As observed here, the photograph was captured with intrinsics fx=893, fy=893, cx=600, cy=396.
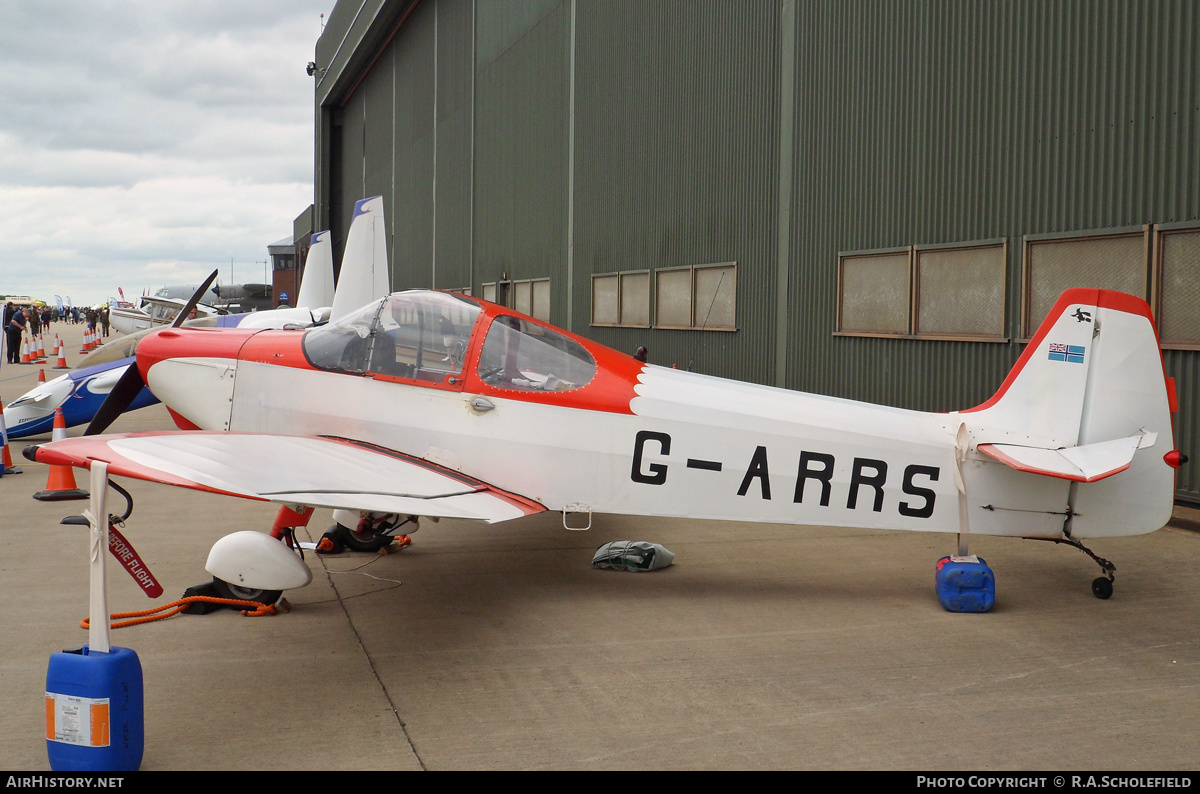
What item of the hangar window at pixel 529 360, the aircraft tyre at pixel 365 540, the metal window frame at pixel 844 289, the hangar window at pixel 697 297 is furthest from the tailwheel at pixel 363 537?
the hangar window at pixel 697 297

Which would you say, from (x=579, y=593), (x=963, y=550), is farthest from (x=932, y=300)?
(x=579, y=593)

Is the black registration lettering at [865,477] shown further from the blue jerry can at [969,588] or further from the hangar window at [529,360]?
the hangar window at [529,360]

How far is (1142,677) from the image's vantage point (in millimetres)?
4250

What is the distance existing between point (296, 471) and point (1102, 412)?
14.8 ft

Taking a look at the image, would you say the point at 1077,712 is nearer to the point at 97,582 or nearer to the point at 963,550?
the point at 963,550

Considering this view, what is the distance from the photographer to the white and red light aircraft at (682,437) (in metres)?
5.07

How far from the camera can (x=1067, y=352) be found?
17.1 ft

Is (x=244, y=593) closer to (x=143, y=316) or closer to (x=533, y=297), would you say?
(x=533, y=297)

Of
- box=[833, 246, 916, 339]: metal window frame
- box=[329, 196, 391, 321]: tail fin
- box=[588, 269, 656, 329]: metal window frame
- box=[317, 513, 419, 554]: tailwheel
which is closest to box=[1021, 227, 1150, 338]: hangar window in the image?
box=[833, 246, 916, 339]: metal window frame

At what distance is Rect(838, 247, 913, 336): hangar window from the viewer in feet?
34.2

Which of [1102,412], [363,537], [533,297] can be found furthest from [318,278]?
[1102,412]

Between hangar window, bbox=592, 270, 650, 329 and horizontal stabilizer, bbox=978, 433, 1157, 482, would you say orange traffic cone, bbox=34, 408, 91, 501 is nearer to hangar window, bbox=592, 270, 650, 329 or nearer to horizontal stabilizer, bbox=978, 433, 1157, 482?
horizontal stabilizer, bbox=978, 433, 1157, 482

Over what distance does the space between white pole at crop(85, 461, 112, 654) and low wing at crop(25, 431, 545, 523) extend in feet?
0.87

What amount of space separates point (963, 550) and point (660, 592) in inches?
74.0
